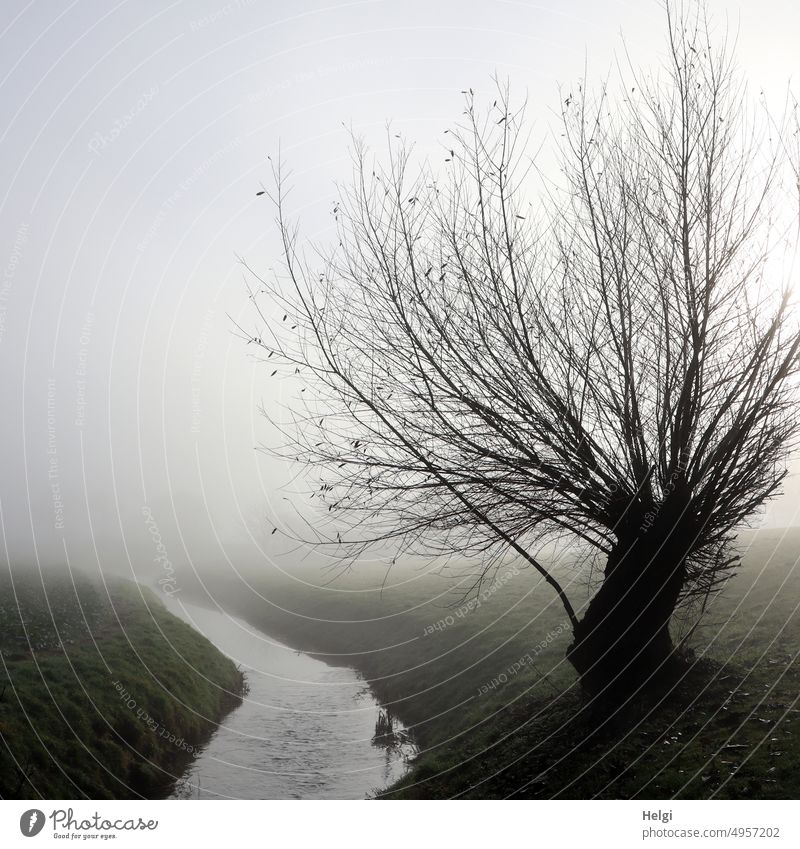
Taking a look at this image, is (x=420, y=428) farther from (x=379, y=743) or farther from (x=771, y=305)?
(x=379, y=743)

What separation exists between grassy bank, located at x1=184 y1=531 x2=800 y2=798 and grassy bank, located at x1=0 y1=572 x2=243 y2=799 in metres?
7.13

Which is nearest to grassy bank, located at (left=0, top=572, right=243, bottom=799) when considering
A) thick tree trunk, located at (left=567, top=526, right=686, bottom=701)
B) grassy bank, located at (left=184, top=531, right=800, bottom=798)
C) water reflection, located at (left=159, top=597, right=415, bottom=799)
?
water reflection, located at (left=159, top=597, right=415, bottom=799)

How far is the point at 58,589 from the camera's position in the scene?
123 feet

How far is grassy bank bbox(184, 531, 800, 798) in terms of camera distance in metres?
10.5

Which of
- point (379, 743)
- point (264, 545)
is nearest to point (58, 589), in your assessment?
point (379, 743)

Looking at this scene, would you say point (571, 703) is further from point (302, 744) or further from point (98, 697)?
point (98, 697)

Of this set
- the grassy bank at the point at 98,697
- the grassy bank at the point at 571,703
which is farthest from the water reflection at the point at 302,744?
the grassy bank at the point at 571,703

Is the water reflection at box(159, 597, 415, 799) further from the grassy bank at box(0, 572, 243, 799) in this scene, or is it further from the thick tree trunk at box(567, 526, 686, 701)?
the thick tree trunk at box(567, 526, 686, 701)

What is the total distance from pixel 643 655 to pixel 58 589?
3581 cm

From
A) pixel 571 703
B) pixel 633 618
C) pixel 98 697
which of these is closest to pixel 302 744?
pixel 98 697

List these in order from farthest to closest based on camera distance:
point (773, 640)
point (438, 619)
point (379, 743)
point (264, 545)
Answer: point (264, 545) < point (438, 619) < point (379, 743) < point (773, 640)

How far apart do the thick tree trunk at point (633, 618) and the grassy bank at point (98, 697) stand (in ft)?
37.2

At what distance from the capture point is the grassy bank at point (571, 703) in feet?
34.4
